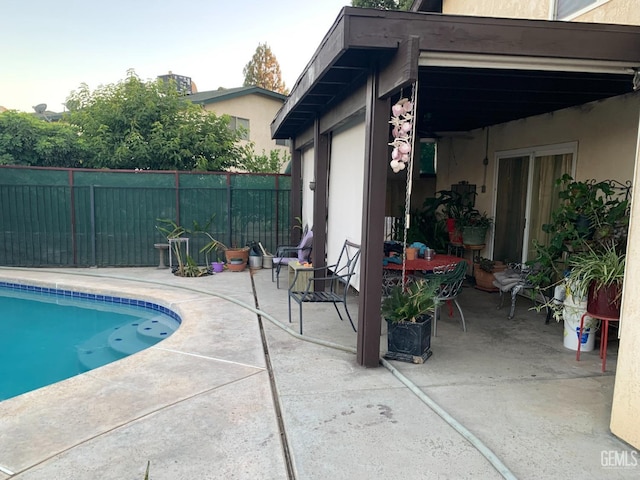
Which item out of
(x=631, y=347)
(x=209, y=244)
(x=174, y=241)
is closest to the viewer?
(x=631, y=347)

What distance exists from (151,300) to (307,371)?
3.40 meters

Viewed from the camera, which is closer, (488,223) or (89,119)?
(488,223)

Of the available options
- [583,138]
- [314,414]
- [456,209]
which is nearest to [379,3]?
[456,209]

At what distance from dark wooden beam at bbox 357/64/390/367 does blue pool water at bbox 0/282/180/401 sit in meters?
2.70

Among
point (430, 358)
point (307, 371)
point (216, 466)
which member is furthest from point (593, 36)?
point (216, 466)

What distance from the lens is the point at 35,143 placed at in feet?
34.4

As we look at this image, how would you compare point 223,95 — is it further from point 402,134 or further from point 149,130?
point 402,134

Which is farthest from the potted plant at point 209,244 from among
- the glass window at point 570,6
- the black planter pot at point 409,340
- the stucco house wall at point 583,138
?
the glass window at point 570,6

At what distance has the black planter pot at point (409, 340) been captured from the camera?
3.66 meters

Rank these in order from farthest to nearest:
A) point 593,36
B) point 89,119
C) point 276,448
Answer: point 89,119 → point 593,36 → point 276,448

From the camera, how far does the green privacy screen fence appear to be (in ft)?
26.6

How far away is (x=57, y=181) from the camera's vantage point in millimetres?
8094

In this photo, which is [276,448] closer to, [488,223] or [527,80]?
[527,80]

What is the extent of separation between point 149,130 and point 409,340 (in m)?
8.97
